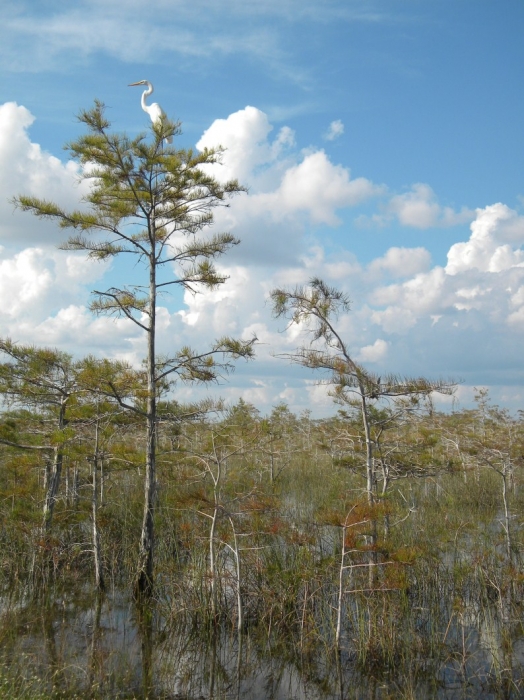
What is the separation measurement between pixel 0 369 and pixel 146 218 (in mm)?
3079

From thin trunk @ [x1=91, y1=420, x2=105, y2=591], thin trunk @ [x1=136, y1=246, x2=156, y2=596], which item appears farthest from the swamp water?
thin trunk @ [x1=91, y1=420, x2=105, y2=591]

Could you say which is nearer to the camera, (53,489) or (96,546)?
(96,546)

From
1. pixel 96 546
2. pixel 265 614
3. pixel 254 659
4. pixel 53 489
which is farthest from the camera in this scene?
pixel 53 489

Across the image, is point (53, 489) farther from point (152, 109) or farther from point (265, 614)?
point (152, 109)

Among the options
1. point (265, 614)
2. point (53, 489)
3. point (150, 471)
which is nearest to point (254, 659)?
point (265, 614)

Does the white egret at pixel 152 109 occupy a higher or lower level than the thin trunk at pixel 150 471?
higher

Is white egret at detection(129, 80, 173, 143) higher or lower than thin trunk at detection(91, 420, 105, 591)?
higher

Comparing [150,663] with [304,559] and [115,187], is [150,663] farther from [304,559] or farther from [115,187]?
[115,187]

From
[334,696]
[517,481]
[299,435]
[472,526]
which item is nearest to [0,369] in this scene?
[334,696]

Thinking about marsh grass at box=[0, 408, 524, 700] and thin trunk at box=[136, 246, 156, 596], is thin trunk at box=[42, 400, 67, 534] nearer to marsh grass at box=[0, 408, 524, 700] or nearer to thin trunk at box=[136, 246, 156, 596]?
marsh grass at box=[0, 408, 524, 700]

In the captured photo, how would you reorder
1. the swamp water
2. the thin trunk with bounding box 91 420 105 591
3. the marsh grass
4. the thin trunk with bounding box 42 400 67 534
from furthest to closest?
the thin trunk with bounding box 42 400 67 534
the thin trunk with bounding box 91 420 105 591
the marsh grass
the swamp water

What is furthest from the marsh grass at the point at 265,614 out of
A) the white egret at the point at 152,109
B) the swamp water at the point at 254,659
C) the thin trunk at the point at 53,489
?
the white egret at the point at 152,109

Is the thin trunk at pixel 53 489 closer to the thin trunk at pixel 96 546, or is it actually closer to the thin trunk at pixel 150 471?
the thin trunk at pixel 96 546

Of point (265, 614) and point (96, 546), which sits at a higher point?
point (96, 546)
